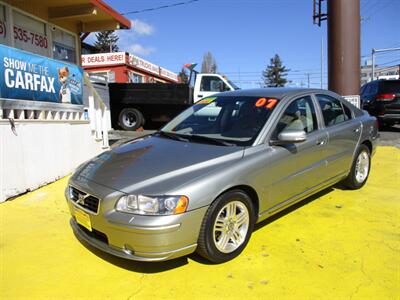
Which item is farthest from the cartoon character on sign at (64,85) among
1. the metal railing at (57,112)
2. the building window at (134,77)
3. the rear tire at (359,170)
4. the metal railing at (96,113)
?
the building window at (134,77)

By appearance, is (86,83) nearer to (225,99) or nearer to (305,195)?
(225,99)

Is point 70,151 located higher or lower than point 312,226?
higher

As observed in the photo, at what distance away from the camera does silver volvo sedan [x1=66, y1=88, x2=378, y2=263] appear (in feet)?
9.43

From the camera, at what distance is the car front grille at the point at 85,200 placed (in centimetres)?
306

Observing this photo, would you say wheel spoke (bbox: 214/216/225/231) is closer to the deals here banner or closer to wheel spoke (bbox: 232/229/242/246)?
wheel spoke (bbox: 232/229/242/246)

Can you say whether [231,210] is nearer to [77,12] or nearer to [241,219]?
[241,219]

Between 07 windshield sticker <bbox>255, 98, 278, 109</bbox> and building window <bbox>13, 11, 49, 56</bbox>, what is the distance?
6335mm

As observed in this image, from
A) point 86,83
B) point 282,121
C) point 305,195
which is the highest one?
point 86,83

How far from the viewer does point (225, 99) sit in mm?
4578

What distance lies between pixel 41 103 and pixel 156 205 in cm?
388

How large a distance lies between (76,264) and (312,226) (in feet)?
8.21

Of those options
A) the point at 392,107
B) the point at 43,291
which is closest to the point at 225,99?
the point at 43,291

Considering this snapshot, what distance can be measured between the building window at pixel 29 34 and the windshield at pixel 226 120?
5458 mm

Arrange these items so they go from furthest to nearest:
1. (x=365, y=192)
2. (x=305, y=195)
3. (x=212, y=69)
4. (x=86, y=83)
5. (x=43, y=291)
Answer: (x=212, y=69) → (x=86, y=83) → (x=365, y=192) → (x=305, y=195) → (x=43, y=291)
